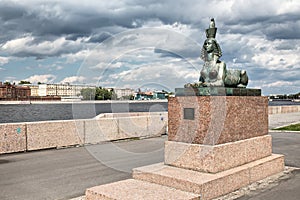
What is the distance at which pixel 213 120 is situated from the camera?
A: 6562 mm

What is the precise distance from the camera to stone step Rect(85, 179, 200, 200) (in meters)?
5.44

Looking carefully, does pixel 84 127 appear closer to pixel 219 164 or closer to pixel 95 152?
pixel 95 152

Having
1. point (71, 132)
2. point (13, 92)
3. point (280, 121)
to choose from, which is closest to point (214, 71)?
point (71, 132)

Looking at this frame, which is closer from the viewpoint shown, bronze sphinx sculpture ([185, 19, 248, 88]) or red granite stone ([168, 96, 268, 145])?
red granite stone ([168, 96, 268, 145])

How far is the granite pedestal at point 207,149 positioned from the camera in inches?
236

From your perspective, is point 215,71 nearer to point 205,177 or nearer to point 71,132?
point 205,177

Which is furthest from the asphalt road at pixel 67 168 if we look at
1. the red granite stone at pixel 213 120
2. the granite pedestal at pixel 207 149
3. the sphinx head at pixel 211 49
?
the sphinx head at pixel 211 49

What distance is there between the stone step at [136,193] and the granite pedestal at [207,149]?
17 mm

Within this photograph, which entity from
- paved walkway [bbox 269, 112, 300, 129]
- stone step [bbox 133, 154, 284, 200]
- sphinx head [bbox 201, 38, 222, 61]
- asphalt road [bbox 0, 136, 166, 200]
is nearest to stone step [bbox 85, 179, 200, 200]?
stone step [bbox 133, 154, 284, 200]

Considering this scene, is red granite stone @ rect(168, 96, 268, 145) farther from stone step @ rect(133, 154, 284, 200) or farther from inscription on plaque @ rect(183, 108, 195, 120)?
stone step @ rect(133, 154, 284, 200)

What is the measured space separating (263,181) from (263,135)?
129 centimetres

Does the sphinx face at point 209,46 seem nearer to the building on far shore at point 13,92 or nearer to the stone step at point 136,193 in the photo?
the stone step at point 136,193

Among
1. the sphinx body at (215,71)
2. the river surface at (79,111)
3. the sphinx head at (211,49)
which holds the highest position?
the sphinx head at (211,49)

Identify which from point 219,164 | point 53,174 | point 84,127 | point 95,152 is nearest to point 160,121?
point 84,127
